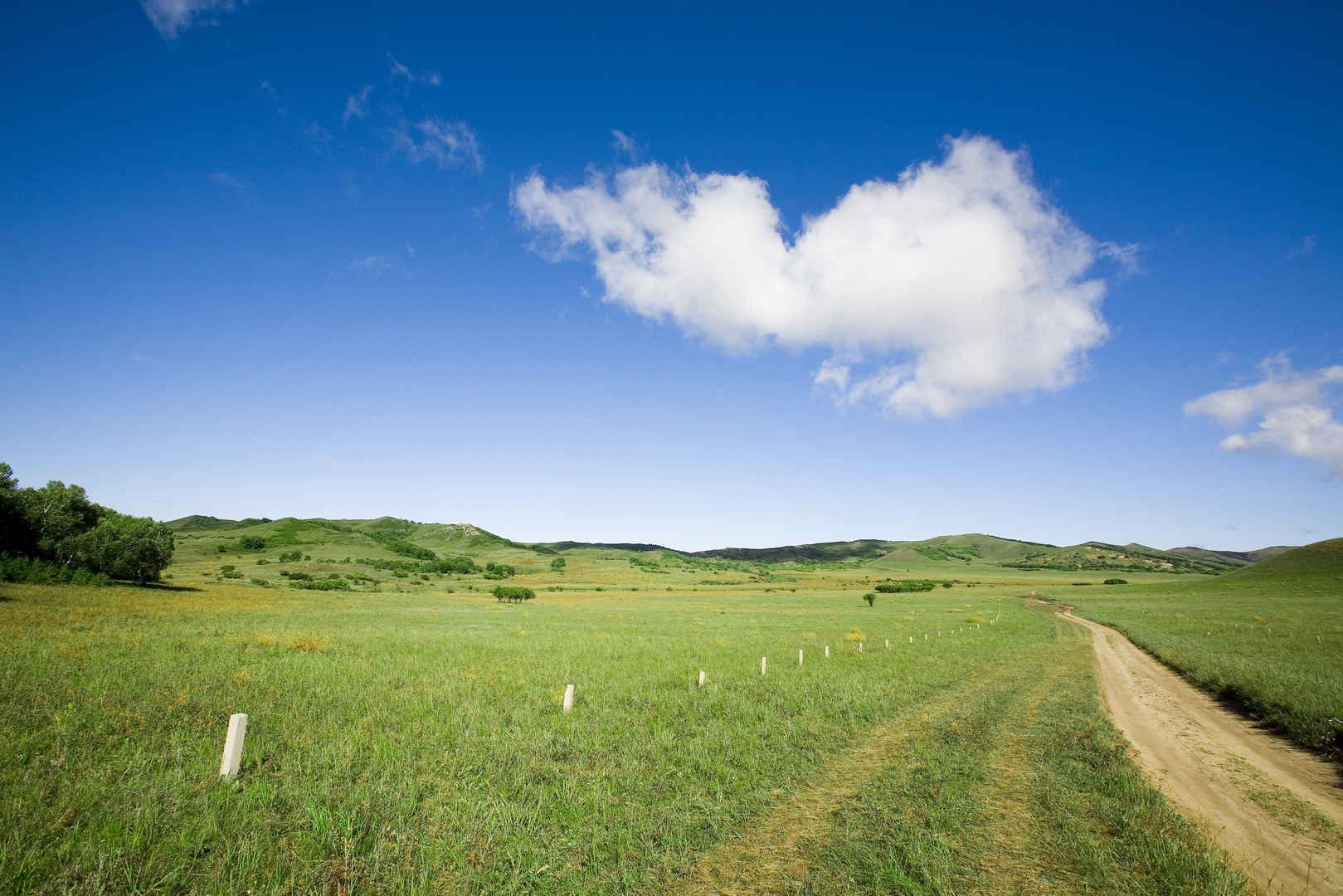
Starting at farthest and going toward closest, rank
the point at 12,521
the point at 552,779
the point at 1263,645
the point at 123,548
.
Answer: the point at 123,548 → the point at 12,521 → the point at 1263,645 → the point at 552,779

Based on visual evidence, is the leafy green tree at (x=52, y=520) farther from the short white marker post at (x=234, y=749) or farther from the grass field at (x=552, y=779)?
the short white marker post at (x=234, y=749)

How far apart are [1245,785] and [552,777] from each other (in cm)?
1483

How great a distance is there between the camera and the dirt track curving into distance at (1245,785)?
8.13 metres

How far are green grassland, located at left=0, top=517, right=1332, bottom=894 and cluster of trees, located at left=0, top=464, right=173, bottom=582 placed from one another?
137ft

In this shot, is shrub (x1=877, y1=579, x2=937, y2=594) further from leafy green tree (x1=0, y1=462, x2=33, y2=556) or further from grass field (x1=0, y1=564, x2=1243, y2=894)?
leafy green tree (x1=0, y1=462, x2=33, y2=556)

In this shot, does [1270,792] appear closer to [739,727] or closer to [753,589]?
[739,727]

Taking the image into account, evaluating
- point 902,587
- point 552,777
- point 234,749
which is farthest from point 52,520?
point 902,587

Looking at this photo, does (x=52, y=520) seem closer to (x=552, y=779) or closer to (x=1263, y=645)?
(x=552, y=779)

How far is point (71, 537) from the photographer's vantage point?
5441cm

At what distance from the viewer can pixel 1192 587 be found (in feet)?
401

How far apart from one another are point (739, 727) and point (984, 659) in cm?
1962

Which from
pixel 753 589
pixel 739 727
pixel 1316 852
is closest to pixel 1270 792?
pixel 1316 852

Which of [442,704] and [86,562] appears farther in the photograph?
[86,562]

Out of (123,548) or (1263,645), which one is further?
(123,548)
